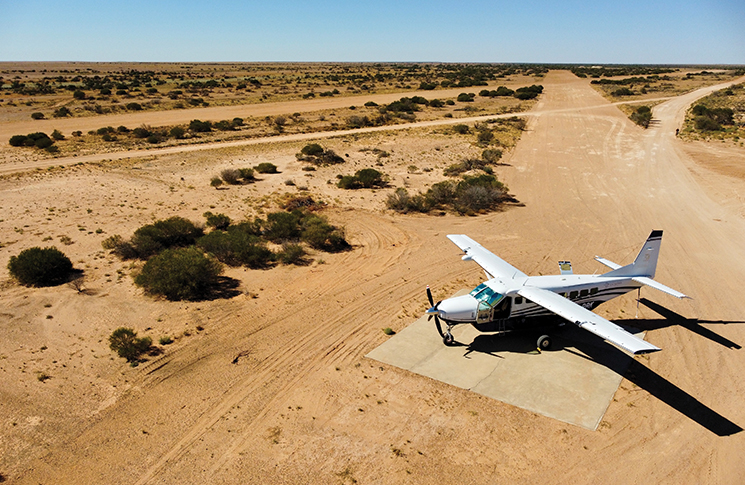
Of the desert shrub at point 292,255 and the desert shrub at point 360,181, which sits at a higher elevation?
the desert shrub at point 360,181

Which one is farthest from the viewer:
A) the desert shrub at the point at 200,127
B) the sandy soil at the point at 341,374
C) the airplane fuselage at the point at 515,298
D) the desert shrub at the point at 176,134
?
the desert shrub at the point at 200,127

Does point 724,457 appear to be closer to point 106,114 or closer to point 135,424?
point 135,424

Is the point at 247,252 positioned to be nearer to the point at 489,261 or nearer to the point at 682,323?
the point at 489,261

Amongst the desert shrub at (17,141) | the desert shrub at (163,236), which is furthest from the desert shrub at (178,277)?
the desert shrub at (17,141)

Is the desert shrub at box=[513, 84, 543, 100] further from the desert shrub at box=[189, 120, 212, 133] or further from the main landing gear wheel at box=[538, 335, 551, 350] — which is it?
the main landing gear wheel at box=[538, 335, 551, 350]

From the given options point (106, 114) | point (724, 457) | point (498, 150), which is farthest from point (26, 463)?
point (106, 114)

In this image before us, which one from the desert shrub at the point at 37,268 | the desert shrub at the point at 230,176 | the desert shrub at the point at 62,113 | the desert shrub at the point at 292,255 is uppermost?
the desert shrub at the point at 62,113

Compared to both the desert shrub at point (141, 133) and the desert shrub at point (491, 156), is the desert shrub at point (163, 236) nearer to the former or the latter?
the desert shrub at point (491, 156)

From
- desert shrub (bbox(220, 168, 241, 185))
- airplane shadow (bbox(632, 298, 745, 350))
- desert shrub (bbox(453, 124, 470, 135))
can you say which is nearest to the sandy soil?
airplane shadow (bbox(632, 298, 745, 350))
